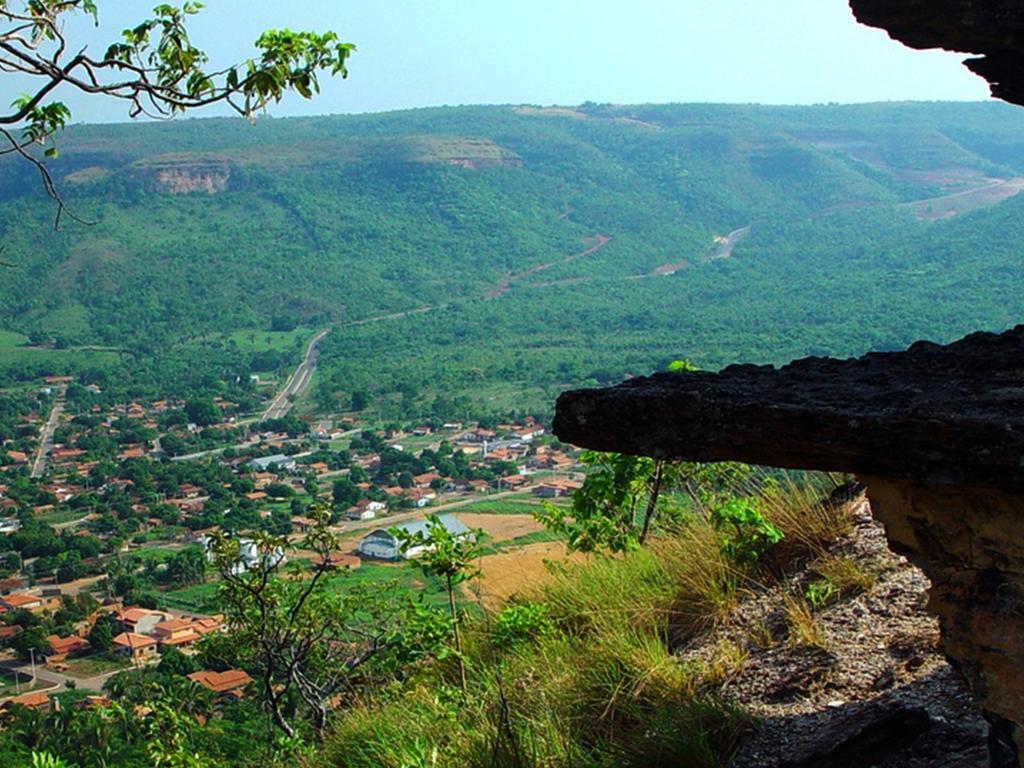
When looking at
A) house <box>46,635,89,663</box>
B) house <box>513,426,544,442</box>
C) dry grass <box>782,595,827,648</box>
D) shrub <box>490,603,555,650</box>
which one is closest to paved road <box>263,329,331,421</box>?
house <box>513,426,544,442</box>

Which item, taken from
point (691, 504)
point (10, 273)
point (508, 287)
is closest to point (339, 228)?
point (508, 287)

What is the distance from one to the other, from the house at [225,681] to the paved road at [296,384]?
44.6 meters

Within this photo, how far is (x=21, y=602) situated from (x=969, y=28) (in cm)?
2477

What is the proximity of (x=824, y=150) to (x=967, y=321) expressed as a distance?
70342mm

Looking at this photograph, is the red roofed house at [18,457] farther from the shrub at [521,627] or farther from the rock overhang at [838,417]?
the rock overhang at [838,417]

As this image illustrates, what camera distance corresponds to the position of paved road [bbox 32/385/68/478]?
4450 centimetres

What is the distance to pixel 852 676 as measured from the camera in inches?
166

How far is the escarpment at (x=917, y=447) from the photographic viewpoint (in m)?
2.72

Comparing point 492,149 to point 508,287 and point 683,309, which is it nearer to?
point 508,287

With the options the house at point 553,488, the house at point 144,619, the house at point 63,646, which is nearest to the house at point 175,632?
the house at point 144,619

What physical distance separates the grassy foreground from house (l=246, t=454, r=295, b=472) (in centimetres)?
3812

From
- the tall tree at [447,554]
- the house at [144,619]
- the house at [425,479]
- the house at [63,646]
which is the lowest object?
the house at [425,479]

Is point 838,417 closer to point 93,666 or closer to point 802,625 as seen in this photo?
point 802,625

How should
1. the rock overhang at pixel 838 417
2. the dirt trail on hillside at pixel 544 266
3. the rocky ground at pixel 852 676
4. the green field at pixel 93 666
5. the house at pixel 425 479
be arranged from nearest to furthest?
the rock overhang at pixel 838 417
the rocky ground at pixel 852 676
the green field at pixel 93 666
the house at pixel 425 479
the dirt trail on hillside at pixel 544 266
